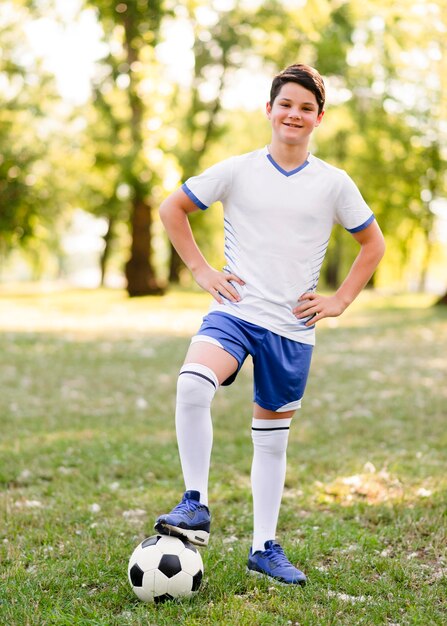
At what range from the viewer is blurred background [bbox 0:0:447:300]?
26250mm

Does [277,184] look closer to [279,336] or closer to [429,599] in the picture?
[279,336]

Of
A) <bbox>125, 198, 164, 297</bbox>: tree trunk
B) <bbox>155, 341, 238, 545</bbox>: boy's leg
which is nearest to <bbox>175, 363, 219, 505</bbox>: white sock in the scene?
<bbox>155, 341, 238, 545</bbox>: boy's leg

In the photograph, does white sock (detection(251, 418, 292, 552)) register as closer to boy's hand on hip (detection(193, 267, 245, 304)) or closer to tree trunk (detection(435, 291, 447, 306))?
boy's hand on hip (detection(193, 267, 245, 304))

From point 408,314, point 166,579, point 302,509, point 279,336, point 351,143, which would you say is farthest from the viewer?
point 351,143

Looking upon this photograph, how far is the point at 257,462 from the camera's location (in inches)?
180

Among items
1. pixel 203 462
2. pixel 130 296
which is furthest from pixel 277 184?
pixel 130 296

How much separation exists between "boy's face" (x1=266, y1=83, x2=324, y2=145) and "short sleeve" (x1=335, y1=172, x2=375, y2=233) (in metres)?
0.35

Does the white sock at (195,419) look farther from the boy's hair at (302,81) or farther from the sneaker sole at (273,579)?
the boy's hair at (302,81)

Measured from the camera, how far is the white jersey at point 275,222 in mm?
A: 4234

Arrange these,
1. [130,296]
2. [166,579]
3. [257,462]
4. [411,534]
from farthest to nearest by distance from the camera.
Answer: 1. [130,296]
2. [411,534]
3. [257,462]
4. [166,579]

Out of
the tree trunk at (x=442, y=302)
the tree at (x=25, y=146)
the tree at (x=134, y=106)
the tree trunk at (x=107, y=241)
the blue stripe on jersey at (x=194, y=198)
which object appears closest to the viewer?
the blue stripe on jersey at (x=194, y=198)

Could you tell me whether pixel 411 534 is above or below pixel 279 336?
below

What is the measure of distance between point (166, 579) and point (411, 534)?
2.02 m

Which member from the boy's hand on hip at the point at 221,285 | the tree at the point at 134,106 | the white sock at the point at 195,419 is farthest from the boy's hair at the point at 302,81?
the tree at the point at 134,106
